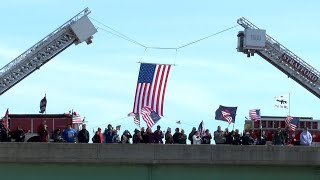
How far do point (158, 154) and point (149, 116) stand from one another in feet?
14.8

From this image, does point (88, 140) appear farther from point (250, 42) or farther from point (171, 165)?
point (250, 42)

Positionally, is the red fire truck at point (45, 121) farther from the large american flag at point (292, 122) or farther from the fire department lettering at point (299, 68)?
the fire department lettering at point (299, 68)

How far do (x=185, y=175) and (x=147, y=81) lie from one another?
17.7 feet

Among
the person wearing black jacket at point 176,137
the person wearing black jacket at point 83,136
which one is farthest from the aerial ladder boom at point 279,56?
the person wearing black jacket at point 83,136

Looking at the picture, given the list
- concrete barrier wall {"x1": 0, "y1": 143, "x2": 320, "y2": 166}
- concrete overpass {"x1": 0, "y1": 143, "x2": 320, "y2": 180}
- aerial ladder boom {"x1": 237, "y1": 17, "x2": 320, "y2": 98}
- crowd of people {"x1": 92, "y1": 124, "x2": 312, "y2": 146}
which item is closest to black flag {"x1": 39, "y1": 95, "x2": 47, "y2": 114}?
crowd of people {"x1": 92, "y1": 124, "x2": 312, "y2": 146}

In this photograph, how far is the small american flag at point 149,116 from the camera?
32188 millimetres

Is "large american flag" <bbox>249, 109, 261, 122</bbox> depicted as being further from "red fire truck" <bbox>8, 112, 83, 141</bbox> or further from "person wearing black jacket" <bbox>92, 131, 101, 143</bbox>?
"person wearing black jacket" <bbox>92, 131, 101, 143</bbox>

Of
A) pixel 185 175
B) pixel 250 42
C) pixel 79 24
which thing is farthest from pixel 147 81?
pixel 250 42

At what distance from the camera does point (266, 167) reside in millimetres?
29422

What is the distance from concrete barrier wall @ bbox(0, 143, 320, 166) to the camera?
27188 millimetres

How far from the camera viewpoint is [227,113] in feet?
123

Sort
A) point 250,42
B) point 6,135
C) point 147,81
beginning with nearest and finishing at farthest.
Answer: point 6,135
point 147,81
point 250,42

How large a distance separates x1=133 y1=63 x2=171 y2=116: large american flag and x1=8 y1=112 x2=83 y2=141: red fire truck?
→ 5971mm

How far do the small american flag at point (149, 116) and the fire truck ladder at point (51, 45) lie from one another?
12982 mm
